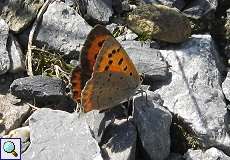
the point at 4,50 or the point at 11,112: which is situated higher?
the point at 4,50

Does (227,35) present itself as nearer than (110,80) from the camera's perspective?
No

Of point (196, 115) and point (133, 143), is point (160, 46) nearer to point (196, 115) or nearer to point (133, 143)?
point (196, 115)

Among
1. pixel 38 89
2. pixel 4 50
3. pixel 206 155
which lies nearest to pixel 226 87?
pixel 206 155

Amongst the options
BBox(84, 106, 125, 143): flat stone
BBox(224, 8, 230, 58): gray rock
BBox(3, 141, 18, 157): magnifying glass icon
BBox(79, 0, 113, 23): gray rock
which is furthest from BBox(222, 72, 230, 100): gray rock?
BBox(3, 141, 18, 157): magnifying glass icon

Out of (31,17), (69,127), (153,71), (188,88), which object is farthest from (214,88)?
(31,17)

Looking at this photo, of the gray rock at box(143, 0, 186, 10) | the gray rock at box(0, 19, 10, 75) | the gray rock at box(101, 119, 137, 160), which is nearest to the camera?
the gray rock at box(101, 119, 137, 160)

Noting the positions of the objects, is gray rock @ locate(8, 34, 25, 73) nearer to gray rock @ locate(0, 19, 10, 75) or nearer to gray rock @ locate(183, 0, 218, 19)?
gray rock @ locate(0, 19, 10, 75)

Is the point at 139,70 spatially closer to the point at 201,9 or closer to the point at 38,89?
the point at 38,89
